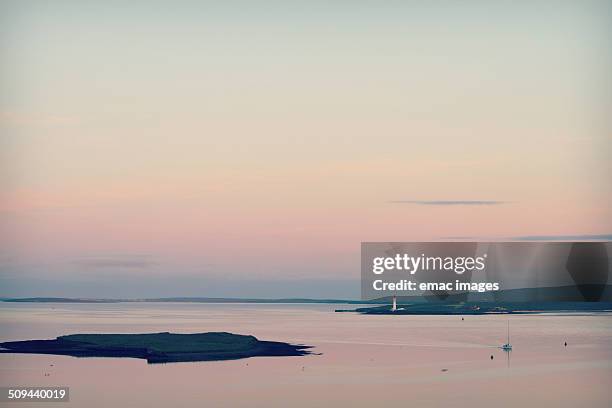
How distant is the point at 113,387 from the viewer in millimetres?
55406

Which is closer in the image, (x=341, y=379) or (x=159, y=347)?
(x=341, y=379)

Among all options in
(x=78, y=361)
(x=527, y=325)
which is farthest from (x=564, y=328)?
(x=78, y=361)

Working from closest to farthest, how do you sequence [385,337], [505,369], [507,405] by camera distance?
[507,405], [505,369], [385,337]

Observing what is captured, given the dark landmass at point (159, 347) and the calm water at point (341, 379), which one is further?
the dark landmass at point (159, 347)

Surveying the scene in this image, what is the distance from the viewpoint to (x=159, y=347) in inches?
2867

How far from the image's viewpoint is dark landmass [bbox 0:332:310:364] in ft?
232

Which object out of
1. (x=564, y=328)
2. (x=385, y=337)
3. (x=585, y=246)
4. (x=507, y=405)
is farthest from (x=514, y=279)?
(x=564, y=328)

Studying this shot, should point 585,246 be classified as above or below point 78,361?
above

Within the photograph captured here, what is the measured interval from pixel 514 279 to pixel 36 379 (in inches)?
1313

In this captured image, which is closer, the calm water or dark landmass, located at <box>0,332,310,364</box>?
the calm water

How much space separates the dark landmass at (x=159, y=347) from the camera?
70.8m

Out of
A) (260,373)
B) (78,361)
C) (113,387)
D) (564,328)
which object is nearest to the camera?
(113,387)

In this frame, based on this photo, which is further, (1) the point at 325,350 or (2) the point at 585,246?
(1) the point at 325,350

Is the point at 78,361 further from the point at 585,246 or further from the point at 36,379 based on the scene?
the point at 585,246
